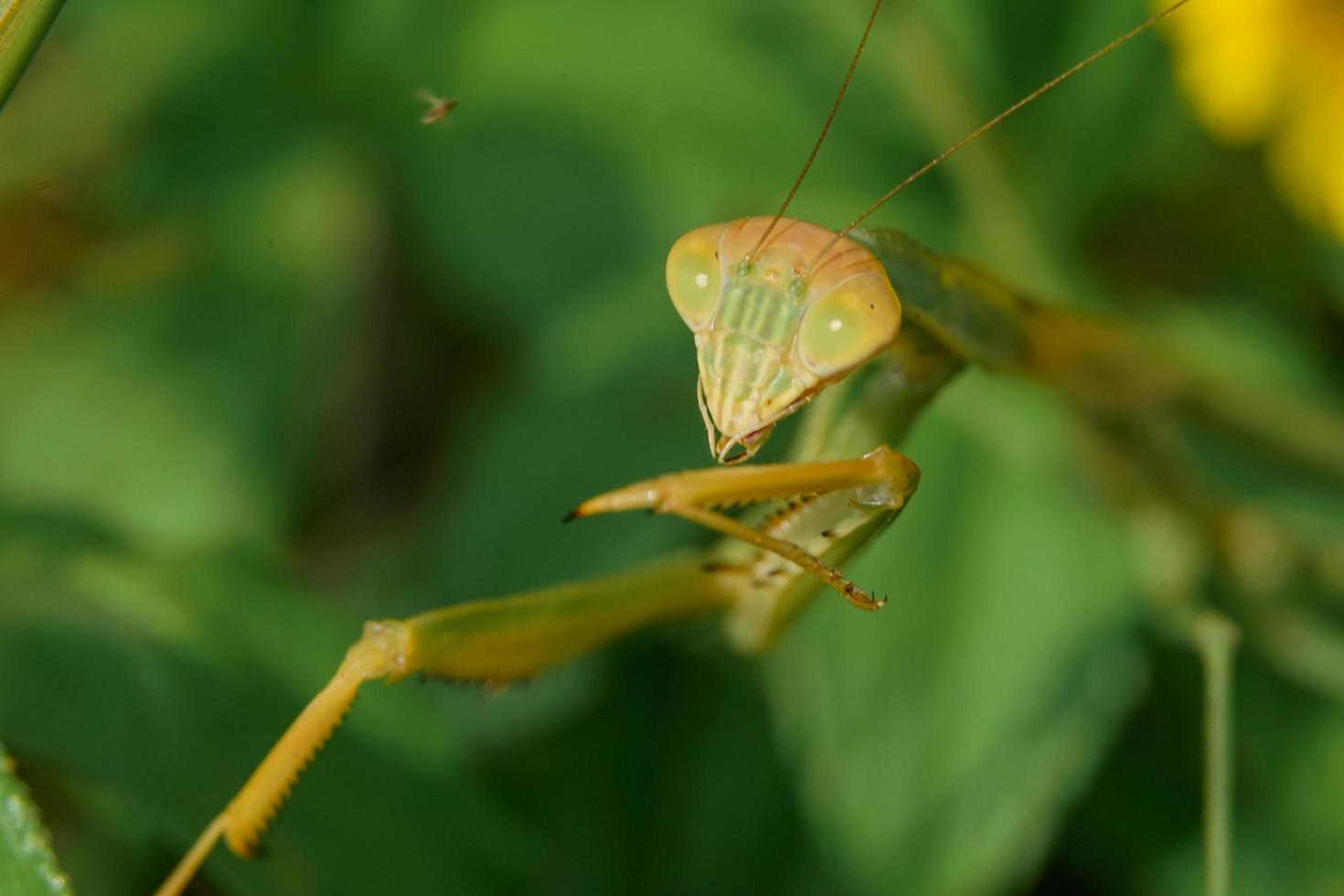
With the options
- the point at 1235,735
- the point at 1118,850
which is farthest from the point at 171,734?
the point at 1235,735

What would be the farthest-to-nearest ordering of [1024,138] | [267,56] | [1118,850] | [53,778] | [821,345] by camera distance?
[267,56], [1024,138], [1118,850], [53,778], [821,345]

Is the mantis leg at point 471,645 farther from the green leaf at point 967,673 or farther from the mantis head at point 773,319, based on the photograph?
the green leaf at point 967,673

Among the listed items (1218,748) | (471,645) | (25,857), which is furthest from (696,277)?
(1218,748)

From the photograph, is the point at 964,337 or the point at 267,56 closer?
the point at 964,337

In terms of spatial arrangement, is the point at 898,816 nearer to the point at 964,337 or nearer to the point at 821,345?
the point at 964,337

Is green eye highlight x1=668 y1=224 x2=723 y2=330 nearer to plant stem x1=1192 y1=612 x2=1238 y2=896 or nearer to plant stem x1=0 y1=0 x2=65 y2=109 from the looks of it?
plant stem x1=0 y1=0 x2=65 y2=109

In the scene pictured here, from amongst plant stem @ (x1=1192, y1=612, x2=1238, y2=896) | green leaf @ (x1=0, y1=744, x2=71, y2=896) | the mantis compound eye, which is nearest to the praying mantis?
the mantis compound eye

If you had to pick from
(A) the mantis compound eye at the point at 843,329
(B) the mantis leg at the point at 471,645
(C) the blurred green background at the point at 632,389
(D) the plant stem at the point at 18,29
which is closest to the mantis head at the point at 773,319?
(A) the mantis compound eye at the point at 843,329

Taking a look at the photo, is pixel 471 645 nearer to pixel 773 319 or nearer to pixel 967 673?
pixel 773 319
